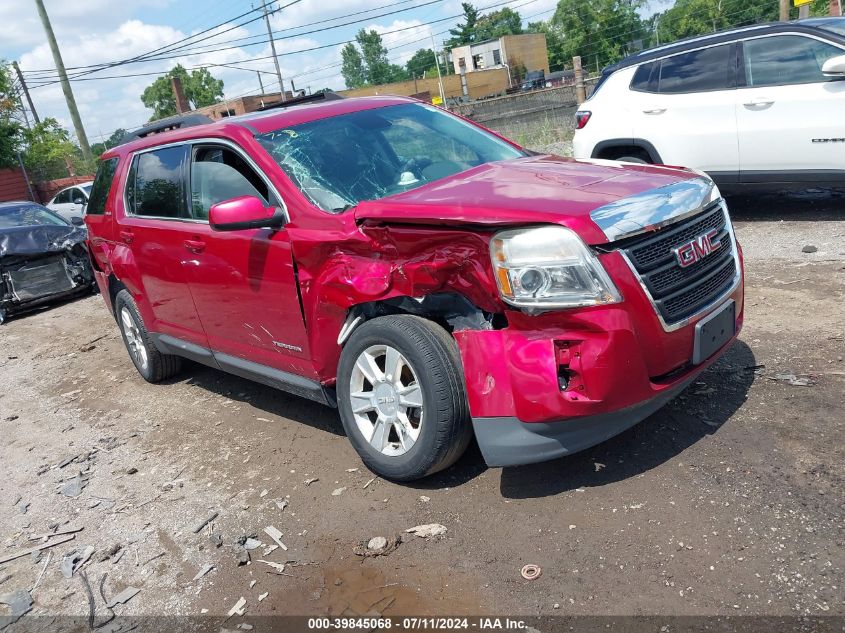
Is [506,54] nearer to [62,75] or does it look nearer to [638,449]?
[62,75]

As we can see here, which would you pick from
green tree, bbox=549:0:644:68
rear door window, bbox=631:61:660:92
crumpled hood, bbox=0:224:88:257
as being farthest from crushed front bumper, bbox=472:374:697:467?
green tree, bbox=549:0:644:68

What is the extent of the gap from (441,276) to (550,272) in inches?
19.4

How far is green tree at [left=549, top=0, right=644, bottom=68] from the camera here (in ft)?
243

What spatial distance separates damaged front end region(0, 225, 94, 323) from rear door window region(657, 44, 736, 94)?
8.10m

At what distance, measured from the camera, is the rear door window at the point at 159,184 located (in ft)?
15.4

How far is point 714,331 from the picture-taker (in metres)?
3.24

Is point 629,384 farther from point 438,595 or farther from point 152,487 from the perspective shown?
point 152,487

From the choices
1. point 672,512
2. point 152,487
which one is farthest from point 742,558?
point 152,487

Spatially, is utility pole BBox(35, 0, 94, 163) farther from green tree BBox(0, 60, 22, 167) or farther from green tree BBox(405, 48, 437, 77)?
green tree BBox(405, 48, 437, 77)

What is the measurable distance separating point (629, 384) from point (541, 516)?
2.36 ft

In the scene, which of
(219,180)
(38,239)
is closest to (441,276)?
(219,180)

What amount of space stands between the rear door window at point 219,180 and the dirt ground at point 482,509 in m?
1.47

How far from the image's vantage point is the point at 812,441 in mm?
3289

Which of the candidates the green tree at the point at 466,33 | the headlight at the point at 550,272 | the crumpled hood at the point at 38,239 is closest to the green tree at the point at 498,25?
the green tree at the point at 466,33
